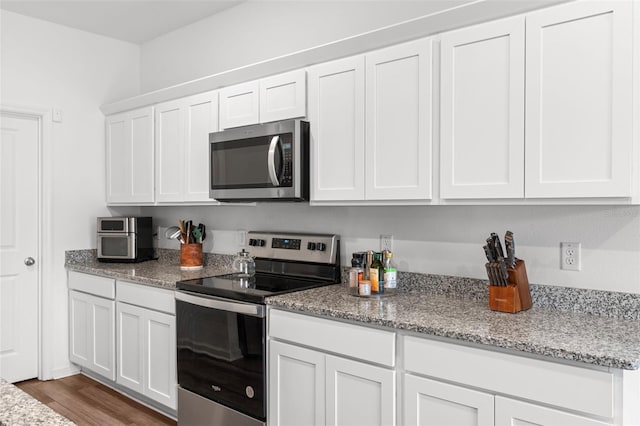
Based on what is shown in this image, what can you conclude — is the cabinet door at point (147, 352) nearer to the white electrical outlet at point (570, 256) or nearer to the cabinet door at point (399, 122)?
the cabinet door at point (399, 122)

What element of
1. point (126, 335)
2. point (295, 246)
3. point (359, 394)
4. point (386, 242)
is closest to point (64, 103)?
point (126, 335)

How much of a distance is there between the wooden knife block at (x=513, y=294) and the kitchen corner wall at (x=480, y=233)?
17 centimetres

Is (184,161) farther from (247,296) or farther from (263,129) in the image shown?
(247,296)

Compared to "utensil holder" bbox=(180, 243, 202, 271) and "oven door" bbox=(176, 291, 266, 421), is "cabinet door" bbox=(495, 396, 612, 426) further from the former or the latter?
"utensil holder" bbox=(180, 243, 202, 271)

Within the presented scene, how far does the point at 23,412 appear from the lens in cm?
96

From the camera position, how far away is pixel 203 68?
3.79 m

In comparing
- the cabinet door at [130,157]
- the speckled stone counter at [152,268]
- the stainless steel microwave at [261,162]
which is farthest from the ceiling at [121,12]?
the speckled stone counter at [152,268]

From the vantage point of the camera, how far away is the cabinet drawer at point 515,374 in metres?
Answer: 1.46

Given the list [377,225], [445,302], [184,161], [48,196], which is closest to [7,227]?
[48,196]

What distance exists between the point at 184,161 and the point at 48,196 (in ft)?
4.17

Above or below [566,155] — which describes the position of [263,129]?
above

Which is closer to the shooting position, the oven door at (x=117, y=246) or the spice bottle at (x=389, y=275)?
the spice bottle at (x=389, y=275)

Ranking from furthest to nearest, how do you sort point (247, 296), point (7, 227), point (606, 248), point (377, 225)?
point (7, 227) → point (377, 225) → point (247, 296) → point (606, 248)

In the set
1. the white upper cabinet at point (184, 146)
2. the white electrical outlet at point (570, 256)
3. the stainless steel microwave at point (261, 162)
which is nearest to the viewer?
the white electrical outlet at point (570, 256)
